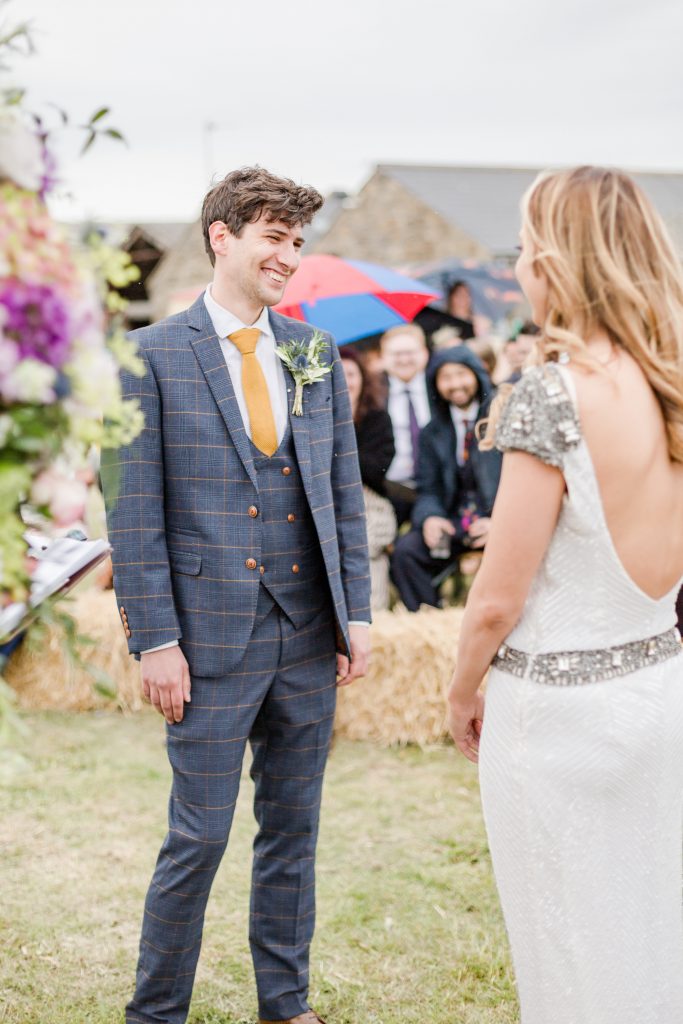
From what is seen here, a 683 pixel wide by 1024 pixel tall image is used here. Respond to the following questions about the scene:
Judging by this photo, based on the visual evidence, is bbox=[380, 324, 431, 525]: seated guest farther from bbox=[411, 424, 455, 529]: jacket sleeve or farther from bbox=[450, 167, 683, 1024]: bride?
bbox=[450, 167, 683, 1024]: bride

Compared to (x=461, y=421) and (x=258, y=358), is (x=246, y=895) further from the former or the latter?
(x=461, y=421)

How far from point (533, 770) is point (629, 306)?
919 mm

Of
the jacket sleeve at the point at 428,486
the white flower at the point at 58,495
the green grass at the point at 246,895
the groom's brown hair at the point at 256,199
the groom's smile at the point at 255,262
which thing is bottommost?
the green grass at the point at 246,895

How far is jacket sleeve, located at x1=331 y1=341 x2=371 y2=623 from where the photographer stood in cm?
296

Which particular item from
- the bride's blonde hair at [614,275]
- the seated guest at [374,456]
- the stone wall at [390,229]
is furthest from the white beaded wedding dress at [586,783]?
the stone wall at [390,229]

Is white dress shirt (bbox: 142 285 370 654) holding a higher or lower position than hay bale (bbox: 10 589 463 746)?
higher

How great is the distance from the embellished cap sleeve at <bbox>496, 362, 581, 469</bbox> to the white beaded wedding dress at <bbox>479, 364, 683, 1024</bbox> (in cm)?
3

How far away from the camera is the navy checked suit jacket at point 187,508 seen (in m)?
2.55

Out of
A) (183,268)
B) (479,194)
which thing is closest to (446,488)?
(479,194)

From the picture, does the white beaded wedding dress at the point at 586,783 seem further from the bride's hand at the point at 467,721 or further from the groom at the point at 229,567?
the groom at the point at 229,567

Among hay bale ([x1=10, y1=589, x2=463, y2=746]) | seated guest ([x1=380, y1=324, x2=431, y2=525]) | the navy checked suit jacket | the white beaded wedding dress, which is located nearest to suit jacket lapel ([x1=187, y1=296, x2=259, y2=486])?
the navy checked suit jacket

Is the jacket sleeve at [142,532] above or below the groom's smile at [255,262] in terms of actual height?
→ below

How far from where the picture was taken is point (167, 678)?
8.45 feet

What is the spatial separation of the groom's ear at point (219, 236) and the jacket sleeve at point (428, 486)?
13.1ft
